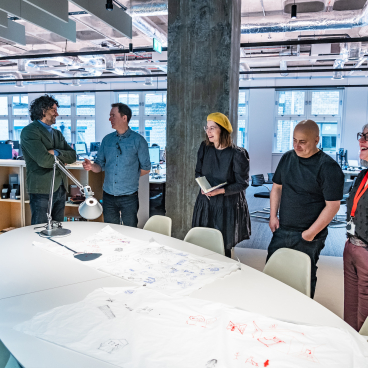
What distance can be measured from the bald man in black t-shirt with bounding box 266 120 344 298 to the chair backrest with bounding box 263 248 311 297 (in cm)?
44

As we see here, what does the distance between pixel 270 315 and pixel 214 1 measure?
11.0ft

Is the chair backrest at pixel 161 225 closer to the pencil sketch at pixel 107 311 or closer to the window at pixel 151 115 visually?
the pencil sketch at pixel 107 311

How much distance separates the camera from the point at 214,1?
3.83 metres

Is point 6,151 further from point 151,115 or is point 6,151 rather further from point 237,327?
point 151,115

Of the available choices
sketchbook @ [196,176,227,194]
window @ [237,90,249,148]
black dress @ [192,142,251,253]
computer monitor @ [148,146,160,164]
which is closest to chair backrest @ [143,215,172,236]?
black dress @ [192,142,251,253]

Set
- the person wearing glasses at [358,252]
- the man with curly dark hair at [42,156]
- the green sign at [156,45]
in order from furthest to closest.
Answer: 1. the green sign at [156,45]
2. the man with curly dark hair at [42,156]
3. the person wearing glasses at [358,252]

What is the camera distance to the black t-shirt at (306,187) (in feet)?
7.80

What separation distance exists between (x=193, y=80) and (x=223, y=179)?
143 cm

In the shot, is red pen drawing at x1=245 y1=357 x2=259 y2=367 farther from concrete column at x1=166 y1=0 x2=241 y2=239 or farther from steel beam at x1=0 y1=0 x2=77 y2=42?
steel beam at x1=0 y1=0 x2=77 y2=42

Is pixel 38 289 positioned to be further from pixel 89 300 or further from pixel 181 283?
pixel 181 283

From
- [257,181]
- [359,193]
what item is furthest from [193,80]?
[257,181]

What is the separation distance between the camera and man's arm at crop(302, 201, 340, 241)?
2396mm

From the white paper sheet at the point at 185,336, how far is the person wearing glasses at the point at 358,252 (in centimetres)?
93

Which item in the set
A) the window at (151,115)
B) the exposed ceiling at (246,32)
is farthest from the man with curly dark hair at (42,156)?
the window at (151,115)
